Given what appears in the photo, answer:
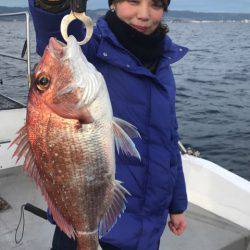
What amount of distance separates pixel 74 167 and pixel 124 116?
0.51m

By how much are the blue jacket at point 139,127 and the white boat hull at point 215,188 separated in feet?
6.38

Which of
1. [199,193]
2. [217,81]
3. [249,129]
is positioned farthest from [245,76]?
[199,193]

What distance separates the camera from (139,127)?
91.4 inches

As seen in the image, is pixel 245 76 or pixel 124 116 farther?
pixel 245 76

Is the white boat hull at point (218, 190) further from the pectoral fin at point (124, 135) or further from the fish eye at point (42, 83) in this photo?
the fish eye at point (42, 83)

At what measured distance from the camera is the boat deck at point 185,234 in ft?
13.2

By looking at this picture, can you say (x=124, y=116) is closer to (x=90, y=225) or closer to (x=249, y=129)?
(x=90, y=225)

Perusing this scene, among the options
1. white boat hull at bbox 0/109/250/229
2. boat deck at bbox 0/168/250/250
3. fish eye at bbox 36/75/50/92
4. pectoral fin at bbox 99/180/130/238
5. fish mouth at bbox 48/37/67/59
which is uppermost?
fish mouth at bbox 48/37/67/59

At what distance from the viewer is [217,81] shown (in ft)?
68.5

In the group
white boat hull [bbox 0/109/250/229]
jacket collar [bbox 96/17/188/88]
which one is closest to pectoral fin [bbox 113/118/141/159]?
jacket collar [bbox 96/17/188/88]

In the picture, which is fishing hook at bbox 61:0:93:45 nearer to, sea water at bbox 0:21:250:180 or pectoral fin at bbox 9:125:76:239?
pectoral fin at bbox 9:125:76:239

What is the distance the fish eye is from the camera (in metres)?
1.85

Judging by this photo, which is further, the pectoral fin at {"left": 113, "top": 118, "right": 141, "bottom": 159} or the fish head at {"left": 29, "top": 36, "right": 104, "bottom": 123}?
the pectoral fin at {"left": 113, "top": 118, "right": 141, "bottom": 159}

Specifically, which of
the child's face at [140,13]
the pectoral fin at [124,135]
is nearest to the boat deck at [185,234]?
the pectoral fin at [124,135]
